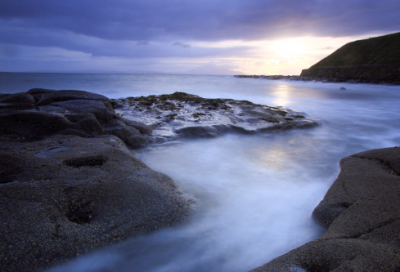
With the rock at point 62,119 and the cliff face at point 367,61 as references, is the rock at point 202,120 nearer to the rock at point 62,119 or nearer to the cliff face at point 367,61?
the rock at point 62,119

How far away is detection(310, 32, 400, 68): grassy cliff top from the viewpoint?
3288 centimetres

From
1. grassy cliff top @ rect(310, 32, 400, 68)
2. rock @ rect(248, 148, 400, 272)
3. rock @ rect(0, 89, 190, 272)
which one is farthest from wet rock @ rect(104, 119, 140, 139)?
grassy cliff top @ rect(310, 32, 400, 68)

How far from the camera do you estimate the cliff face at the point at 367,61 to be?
29.6 meters

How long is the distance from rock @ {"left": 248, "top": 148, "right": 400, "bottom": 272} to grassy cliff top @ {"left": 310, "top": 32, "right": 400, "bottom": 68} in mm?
35617

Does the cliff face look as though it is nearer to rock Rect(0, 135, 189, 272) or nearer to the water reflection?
the water reflection

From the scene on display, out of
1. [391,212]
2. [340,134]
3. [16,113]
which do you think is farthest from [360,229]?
[340,134]

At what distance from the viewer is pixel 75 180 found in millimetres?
2363

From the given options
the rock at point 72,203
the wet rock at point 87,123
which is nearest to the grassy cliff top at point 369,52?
the wet rock at point 87,123

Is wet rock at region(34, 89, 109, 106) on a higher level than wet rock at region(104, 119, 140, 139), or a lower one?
higher

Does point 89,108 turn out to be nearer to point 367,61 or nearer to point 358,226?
point 358,226

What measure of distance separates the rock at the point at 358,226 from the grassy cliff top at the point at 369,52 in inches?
1402

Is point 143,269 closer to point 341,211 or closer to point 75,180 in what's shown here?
point 75,180

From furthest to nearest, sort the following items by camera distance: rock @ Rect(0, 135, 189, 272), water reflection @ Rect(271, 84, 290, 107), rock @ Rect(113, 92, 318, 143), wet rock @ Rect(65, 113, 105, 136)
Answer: water reflection @ Rect(271, 84, 290, 107), rock @ Rect(113, 92, 318, 143), wet rock @ Rect(65, 113, 105, 136), rock @ Rect(0, 135, 189, 272)

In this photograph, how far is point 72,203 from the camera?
7.02 feet
